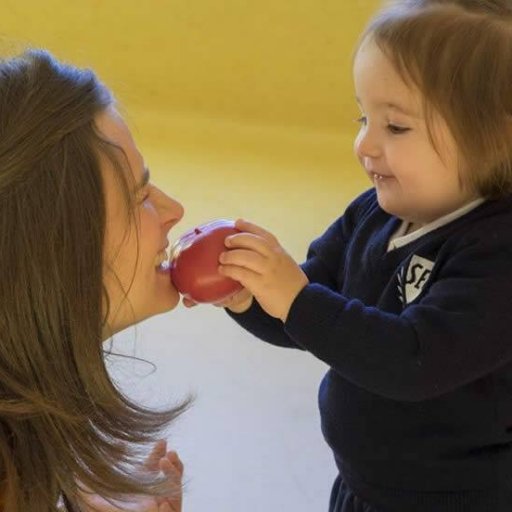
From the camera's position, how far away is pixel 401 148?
3.11 ft

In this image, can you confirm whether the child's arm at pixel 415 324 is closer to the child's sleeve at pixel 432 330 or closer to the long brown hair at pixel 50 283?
the child's sleeve at pixel 432 330

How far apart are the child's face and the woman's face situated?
22cm

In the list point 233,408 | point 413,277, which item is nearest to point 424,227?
point 413,277

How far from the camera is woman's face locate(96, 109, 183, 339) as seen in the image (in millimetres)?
858

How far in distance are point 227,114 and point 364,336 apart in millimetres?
1350

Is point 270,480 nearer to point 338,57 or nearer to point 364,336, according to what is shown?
point 364,336

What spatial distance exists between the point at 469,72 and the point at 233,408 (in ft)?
2.69

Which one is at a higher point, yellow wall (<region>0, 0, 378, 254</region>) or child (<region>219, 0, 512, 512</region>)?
yellow wall (<region>0, 0, 378, 254</region>)

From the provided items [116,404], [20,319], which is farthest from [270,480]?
[20,319]

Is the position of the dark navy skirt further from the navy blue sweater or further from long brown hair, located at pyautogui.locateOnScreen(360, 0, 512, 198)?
long brown hair, located at pyautogui.locateOnScreen(360, 0, 512, 198)

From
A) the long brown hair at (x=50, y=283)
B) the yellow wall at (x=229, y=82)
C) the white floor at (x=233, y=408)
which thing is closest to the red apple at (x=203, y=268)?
the long brown hair at (x=50, y=283)

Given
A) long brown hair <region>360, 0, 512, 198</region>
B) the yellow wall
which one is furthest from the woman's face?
the yellow wall

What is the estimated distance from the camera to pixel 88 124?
33.3 inches

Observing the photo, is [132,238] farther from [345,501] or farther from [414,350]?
[345,501]
